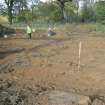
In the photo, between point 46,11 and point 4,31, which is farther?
point 46,11

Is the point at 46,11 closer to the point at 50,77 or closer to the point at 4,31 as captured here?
the point at 4,31

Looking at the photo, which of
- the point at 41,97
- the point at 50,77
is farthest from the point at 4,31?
the point at 41,97

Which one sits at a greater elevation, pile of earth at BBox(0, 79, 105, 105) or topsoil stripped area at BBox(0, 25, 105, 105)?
pile of earth at BBox(0, 79, 105, 105)

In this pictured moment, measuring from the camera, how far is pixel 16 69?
1493cm

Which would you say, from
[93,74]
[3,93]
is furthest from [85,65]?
[3,93]

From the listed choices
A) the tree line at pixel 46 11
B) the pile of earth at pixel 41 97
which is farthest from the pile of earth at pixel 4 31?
the pile of earth at pixel 41 97

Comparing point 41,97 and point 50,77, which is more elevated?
point 41,97

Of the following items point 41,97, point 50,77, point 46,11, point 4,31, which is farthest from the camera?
point 46,11

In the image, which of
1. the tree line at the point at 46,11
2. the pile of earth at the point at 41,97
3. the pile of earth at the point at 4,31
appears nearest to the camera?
the pile of earth at the point at 41,97

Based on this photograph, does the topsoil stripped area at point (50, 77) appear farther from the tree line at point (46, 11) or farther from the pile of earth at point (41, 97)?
the tree line at point (46, 11)

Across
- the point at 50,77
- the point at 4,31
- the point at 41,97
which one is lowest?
the point at 4,31

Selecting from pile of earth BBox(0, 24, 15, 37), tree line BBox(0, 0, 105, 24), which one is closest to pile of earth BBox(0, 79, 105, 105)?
pile of earth BBox(0, 24, 15, 37)

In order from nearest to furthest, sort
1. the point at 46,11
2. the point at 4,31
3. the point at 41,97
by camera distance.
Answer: the point at 41,97 < the point at 4,31 < the point at 46,11

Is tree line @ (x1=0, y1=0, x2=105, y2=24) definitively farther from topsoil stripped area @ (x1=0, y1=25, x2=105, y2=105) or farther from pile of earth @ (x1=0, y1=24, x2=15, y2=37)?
topsoil stripped area @ (x1=0, y1=25, x2=105, y2=105)
